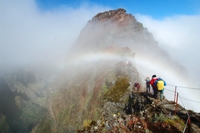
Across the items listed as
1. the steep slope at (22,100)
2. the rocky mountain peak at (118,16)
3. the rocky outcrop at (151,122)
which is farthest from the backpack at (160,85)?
the rocky mountain peak at (118,16)

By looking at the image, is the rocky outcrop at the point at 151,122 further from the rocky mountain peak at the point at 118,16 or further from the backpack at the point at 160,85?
the rocky mountain peak at the point at 118,16

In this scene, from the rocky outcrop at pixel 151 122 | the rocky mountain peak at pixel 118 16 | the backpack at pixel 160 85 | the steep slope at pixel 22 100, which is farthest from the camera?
the rocky mountain peak at pixel 118 16

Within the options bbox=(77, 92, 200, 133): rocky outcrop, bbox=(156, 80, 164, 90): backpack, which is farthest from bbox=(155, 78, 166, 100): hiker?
bbox=(77, 92, 200, 133): rocky outcrop

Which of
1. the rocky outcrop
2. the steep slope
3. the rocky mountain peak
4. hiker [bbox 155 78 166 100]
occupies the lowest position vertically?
the steep slope

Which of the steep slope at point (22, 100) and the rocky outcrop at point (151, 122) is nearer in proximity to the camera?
the rocky outcrop at point (151, 122)

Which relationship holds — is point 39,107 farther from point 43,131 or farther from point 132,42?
point 132,42

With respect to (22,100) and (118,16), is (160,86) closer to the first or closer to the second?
(118,16)

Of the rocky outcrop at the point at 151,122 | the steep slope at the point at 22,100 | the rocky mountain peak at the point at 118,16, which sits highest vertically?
the rocky mountain peak at the point at 118,16

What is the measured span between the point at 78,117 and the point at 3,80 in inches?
2968

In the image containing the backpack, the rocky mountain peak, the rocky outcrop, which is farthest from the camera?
the rocky mountain peak

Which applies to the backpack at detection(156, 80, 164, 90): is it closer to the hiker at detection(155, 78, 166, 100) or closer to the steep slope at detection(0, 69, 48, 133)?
the hiker at detection(155, 78, 166, 100)

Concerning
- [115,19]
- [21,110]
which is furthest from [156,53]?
[21,110]

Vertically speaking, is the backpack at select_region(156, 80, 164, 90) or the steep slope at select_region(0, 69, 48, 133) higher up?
the backpack at select_region(156, 80, 164, 90)

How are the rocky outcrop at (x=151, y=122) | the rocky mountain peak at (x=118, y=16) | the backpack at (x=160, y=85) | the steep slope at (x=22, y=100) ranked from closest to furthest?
the rocky outcrop at (x=151, y=122)
the backpack at (x=160, y=85)
the steep slope at (x=22, y=100)
the rocky mountain peak at (x=118, y=16)
